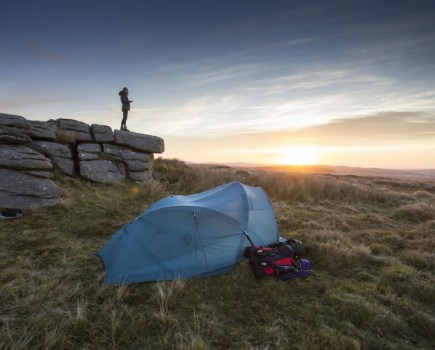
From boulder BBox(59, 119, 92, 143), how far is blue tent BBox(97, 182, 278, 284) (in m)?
11.3

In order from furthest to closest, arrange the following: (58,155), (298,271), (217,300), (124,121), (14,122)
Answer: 1. (124,121)
2. (58,155)
3. (14,122)
4. (298,271)
5. (217,300)

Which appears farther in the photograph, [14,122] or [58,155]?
[58,155]

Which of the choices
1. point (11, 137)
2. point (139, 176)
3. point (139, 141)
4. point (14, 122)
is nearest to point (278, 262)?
point (139, 176)

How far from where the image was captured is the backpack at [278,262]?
20.8ft

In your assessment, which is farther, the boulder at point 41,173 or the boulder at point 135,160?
the boulder at point 135,160

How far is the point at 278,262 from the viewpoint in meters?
6.57

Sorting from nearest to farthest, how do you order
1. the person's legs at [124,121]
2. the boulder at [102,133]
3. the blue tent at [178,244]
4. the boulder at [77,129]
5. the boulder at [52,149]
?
the blue tent at [178,244], the boulder at [52,149], the boulder at [77,129], the boulder at [102,133], the person's legs at [124,121]

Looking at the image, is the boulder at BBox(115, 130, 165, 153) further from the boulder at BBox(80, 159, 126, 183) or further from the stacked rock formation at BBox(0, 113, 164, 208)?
the boulder at BBox(80, 159, 126, 183)

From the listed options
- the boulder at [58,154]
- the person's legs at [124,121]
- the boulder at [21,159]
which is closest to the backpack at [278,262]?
the boulder at [21,159]

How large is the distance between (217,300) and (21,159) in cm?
1075

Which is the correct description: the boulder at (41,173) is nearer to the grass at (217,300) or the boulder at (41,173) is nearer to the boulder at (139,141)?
the grass at (217,300)

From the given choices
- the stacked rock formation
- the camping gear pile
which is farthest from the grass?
the stacked rock formation

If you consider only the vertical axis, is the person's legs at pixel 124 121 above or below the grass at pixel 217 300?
above

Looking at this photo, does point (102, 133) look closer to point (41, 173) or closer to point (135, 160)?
point (135, 160)
